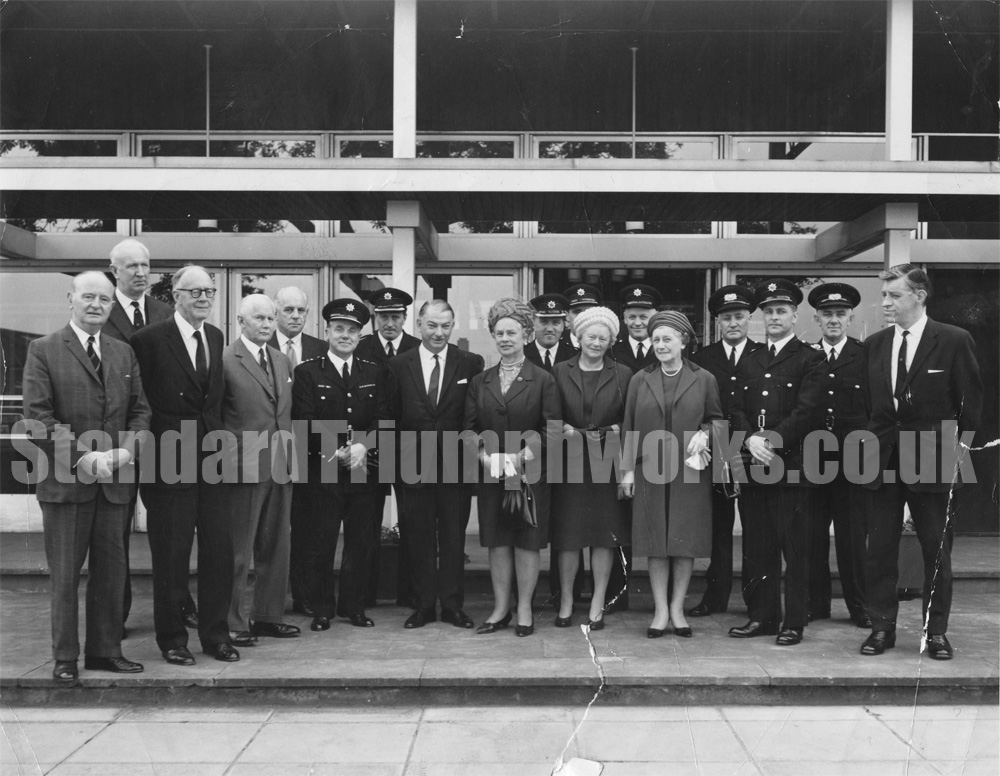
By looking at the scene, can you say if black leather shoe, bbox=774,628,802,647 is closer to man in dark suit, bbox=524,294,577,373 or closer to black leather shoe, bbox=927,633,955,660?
black leather shoe, bbox=927,633,955,660

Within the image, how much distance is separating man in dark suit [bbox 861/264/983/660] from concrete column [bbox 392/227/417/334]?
3008mm

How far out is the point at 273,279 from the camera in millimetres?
7938

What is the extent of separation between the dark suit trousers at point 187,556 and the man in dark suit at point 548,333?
212cm

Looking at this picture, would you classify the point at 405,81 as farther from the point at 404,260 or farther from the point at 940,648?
the point at 940,648

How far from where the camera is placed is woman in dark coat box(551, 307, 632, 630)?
5.03 metres

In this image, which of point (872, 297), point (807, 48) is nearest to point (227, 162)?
point (807, 48)

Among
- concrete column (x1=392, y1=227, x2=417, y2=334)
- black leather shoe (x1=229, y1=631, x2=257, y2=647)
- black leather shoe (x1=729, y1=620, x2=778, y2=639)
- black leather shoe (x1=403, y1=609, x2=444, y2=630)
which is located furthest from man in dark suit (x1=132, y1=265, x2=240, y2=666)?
black leather shoe (x1=729, y1=620, x2=778, y2=639)

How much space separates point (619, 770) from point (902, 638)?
2379 mm

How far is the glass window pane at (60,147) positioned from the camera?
25.9 feet

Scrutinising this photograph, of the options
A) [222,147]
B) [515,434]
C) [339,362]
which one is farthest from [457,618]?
[222,147]

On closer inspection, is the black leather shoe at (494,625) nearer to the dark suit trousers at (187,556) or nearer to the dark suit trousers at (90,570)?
the dark suit trousers at (187,556)

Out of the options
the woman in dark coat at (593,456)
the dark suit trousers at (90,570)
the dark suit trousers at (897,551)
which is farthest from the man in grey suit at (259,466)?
the dark suit trousers at (897,551)

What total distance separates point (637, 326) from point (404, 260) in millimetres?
1675

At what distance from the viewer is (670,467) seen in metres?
4.98
